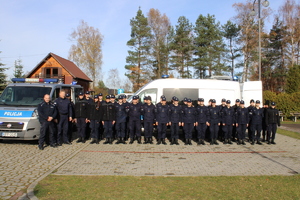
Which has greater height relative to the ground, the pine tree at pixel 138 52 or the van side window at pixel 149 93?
the pine tree at pixel 138 52

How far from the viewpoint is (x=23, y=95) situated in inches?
384

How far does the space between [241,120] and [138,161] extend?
4.97 metres

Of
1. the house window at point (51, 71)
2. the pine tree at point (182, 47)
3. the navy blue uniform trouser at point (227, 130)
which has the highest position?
the pine tree at point (182, 47)

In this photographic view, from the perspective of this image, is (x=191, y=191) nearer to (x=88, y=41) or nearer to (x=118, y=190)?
(x=118, y=190)

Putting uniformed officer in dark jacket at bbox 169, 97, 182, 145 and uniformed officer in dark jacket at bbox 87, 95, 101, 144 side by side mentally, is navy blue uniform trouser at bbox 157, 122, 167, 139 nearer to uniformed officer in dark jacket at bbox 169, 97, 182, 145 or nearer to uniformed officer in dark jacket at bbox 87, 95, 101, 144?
uniformed officer in dark jacket at bbox 169, 97, 182, 145

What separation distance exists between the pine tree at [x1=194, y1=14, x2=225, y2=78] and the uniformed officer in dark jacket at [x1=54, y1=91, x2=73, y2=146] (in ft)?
88.3

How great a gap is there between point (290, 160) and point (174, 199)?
5.01m

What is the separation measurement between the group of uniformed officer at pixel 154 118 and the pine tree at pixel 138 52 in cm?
2706

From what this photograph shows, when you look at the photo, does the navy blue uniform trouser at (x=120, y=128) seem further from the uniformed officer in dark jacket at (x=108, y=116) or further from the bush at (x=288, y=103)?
the bush at (x=288, y=103)

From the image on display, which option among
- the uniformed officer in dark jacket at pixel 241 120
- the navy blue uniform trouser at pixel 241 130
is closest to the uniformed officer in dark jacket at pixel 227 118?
the uniformed officer in dark jacket at pixel 241 120

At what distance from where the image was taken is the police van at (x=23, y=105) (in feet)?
28.4

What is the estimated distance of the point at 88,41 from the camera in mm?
40969

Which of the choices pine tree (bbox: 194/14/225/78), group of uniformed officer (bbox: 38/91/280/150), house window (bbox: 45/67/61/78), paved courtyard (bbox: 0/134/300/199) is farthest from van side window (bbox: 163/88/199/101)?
house window (bbox: 45/67/61/78)

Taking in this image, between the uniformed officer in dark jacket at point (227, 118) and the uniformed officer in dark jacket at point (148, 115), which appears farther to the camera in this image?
the uniformed officer in dark jacket at point (227, 118)
